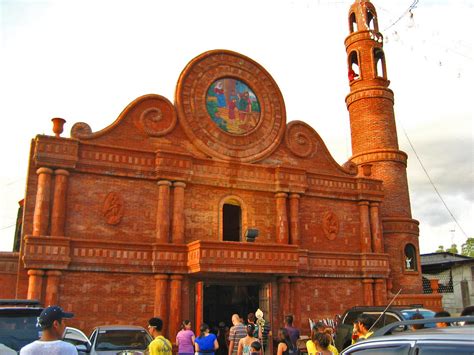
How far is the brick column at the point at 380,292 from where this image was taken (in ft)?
74.4

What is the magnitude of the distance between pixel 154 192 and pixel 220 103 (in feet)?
17.8

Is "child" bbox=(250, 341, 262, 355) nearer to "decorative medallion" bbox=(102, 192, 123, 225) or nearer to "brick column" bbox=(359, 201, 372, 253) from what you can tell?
"decorative medallion" bbox=(102, 192, 123, 225)

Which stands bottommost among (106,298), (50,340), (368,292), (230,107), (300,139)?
(50,340)

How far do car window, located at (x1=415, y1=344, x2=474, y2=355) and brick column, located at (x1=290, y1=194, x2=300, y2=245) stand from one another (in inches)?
704

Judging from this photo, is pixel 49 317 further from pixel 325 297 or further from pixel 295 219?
pixel 325 297

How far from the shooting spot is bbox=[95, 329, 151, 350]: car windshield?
11219mm

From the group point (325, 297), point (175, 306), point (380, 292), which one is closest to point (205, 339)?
point (175, 306)

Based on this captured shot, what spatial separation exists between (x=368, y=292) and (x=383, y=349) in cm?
1981

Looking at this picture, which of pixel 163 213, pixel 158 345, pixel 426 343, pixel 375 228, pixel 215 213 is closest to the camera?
pixel 426 343

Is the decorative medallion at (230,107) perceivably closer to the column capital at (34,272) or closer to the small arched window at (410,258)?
the column capital at (34,272)

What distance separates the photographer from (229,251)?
18.1m

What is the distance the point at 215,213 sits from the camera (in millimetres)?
20500

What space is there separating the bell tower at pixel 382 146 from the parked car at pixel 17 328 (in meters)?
18.7

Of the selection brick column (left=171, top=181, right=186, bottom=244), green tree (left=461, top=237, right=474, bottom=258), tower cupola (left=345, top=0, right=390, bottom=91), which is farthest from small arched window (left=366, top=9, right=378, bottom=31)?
green tree (left=461, top=237, right=474, bottom=258)
